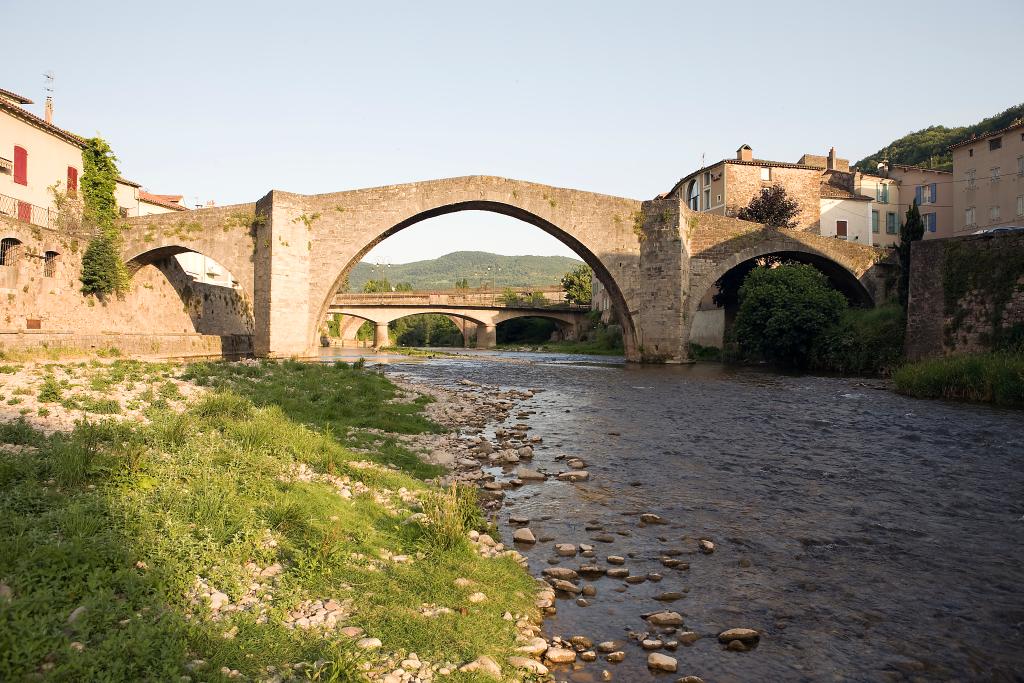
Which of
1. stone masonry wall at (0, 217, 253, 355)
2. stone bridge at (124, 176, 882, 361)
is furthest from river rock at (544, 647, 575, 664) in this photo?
stone bridge at (124, 176, 882, 361)

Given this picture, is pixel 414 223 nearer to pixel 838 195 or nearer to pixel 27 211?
pixel 27 211

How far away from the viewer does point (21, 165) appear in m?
27.7

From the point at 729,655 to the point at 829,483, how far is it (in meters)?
4.94

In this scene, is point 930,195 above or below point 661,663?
above

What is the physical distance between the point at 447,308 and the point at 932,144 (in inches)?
2133

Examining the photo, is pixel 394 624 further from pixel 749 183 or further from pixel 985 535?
pixel 749 183

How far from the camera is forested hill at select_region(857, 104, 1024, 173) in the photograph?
57.1 m

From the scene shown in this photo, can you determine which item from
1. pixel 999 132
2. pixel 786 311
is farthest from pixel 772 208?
pixel 786 311

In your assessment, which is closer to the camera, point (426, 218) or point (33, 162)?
point (33, 162)

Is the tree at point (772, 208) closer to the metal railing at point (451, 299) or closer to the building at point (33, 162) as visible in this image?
the metal railing at point (451, 299)

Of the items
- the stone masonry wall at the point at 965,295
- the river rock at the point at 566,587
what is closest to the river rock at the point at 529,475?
the river rock at the point at 566,587

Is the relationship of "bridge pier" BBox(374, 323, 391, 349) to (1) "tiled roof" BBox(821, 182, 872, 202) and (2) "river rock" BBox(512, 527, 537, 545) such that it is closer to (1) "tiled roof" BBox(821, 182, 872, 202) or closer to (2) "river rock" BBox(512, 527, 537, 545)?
(1) "tiled roof" BBox(821, 182, 872, 202)

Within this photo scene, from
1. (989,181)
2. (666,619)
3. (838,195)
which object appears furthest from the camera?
(838,195)

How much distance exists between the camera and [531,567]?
202 inches
